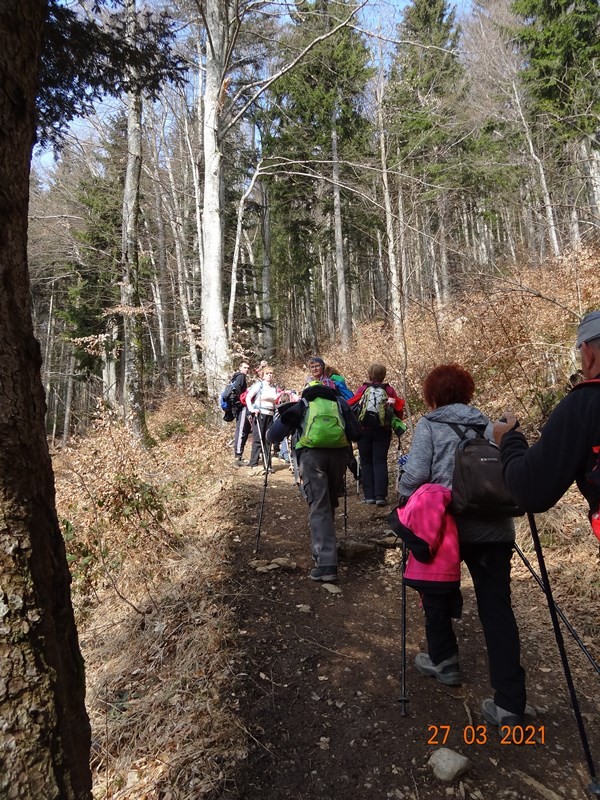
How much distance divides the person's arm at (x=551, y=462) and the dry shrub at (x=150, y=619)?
200cm

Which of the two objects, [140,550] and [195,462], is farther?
[195,462]

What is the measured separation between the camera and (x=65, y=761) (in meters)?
1.49

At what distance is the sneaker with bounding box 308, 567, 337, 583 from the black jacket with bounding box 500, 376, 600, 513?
107 inches

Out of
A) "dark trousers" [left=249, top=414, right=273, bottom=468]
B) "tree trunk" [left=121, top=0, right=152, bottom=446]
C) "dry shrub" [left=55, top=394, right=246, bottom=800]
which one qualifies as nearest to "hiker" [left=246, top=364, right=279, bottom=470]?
"dark trousers" [left=249, top=414, right=273, bottom=468]

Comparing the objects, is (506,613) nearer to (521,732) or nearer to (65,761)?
(521,732)

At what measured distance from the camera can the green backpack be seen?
4.42m

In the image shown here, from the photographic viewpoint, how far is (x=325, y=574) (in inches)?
173

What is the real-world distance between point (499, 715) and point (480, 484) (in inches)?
52.7

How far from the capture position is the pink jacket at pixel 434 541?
2771 millimetres

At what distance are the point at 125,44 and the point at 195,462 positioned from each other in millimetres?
6126

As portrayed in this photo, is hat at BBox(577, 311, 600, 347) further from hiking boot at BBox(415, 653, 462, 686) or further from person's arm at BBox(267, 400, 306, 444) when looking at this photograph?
person's arm at BBox(267, 400, 306, 444)

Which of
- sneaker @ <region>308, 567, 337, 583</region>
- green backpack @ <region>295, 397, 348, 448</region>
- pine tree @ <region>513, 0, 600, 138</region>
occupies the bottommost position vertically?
sneaker @ <region>308, 567, 337, 583</region>

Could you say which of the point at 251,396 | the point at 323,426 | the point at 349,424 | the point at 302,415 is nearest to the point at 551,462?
the point at 323,426

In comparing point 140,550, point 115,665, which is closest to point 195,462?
point 140,550
